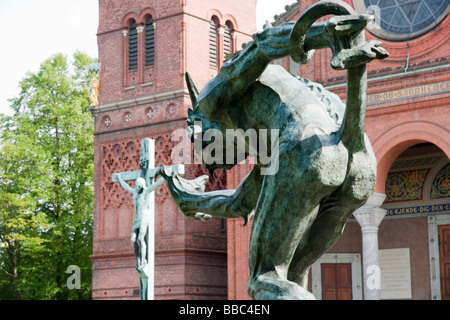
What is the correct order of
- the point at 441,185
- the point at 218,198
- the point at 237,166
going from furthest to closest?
the point at 237,166 < the point at 441,185 < the point at 218,198

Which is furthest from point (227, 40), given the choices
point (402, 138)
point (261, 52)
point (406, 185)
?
point (261, 52)

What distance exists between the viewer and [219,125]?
9.50 ft

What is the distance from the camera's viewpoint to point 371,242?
1947 centimetres

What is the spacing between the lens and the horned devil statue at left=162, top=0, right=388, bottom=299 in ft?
7.75

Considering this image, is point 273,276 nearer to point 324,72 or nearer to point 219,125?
point 219,125

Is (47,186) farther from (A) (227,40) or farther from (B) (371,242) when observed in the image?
(B) (371,242)

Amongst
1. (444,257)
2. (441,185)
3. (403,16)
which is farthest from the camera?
(441,185)

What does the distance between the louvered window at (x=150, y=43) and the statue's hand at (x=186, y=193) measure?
22796mm

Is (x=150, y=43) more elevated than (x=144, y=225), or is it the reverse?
(x=150, y=43)

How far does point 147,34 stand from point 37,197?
7417mm

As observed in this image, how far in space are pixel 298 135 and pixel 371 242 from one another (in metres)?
17.5

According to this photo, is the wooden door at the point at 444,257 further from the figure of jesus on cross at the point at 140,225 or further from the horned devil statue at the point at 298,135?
the horned devil statue at the point at 298,135

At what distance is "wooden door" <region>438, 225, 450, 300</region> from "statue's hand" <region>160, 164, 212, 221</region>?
18.7 m
